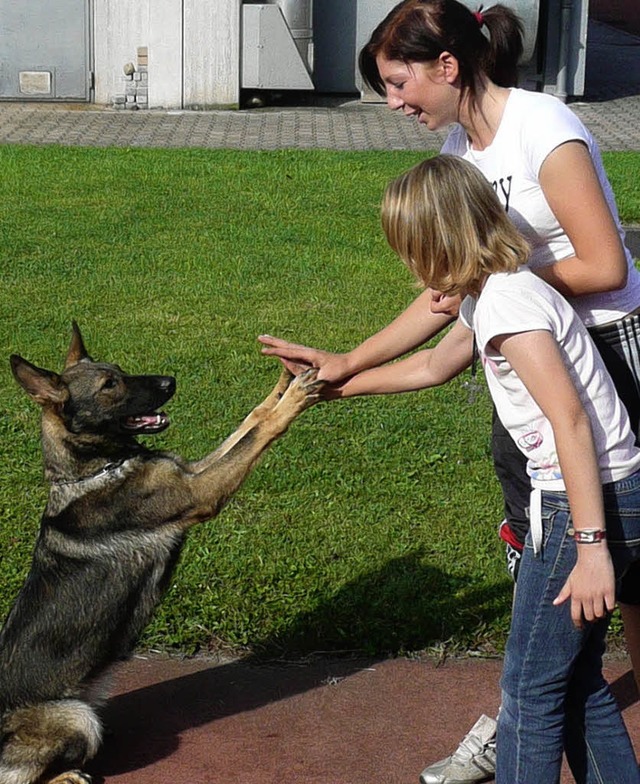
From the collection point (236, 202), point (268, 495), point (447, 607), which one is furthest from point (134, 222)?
point (447, 607)

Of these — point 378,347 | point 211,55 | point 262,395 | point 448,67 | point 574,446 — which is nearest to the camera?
point 574,446

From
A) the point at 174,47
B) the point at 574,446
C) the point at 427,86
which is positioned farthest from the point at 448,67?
the point at 174,47

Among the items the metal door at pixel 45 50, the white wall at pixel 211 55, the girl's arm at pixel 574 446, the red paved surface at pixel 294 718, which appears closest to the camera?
the girl's arm at pixel 574 446

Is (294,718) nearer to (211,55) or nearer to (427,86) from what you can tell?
(427,86)

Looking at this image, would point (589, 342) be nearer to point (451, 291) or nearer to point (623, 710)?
point (451, 291)

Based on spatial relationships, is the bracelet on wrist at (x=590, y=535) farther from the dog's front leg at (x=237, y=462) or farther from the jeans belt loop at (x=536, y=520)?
the dog's front leg at (x=237, y=462)

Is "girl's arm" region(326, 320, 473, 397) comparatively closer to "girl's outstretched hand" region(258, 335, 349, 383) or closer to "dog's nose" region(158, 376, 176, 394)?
"girl's outstretched hand" region(258, 335, 349, 383)

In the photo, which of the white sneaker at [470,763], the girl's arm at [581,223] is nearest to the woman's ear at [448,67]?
the girl's arm at [581,223]

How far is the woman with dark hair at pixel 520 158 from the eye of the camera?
2.98m

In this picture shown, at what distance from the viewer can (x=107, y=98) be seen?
16.0 meters

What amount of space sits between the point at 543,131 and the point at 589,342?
56cm

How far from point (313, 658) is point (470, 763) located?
905 millimetres

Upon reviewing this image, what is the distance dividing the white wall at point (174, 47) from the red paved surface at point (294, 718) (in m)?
12.4

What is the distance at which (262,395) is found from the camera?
6500 mm
